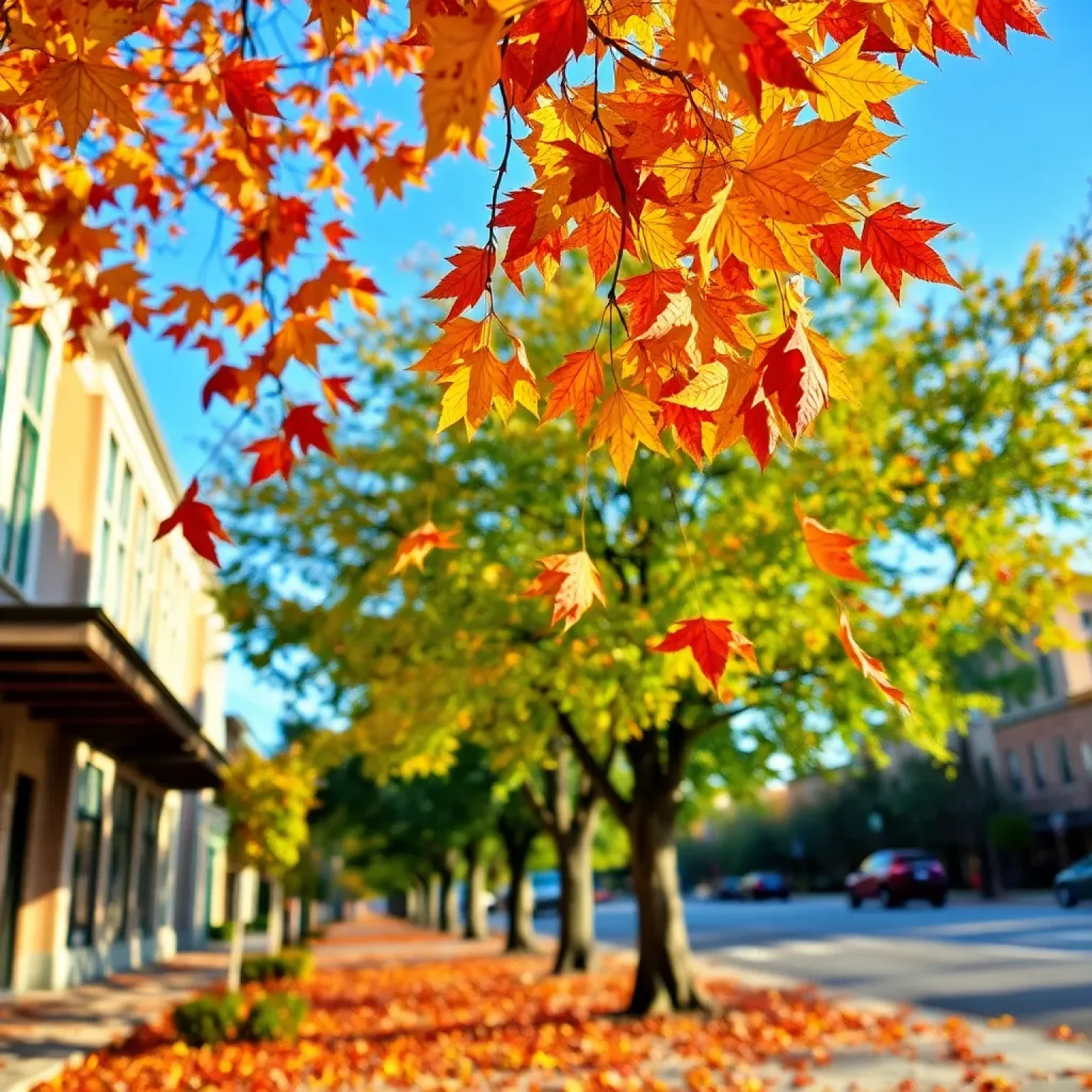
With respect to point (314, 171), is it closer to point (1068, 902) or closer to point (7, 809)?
point (7, 809)

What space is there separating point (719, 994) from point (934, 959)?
4550mm

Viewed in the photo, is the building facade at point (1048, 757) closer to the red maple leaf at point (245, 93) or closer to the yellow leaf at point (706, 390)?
the red maple leaf at point (245, 93)

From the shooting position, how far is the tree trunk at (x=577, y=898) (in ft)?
53.5

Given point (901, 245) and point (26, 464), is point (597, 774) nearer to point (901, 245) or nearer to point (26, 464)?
point (26, 464)

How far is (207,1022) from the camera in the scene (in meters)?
8.89

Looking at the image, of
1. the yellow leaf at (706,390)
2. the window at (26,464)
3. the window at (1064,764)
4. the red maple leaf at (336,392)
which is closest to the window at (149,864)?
the window at (26,464)

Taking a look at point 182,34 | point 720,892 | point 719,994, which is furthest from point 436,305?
point 720,892

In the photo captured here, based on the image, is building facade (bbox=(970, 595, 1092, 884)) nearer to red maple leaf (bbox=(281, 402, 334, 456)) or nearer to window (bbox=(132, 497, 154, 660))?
window (bbox=(132, 497, 154, 660))

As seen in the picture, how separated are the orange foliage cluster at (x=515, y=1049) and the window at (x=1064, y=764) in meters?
30.5

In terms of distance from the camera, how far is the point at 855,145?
→ 1.63 m

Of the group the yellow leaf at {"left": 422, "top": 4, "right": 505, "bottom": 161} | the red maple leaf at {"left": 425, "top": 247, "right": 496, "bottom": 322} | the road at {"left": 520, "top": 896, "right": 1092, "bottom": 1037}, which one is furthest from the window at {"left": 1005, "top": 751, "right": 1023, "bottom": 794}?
the yellow leaf at {"left": 422, "top": 4, "right": 505, "bottom": 161}

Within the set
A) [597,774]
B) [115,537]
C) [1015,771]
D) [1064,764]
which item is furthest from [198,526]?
[1015,771]

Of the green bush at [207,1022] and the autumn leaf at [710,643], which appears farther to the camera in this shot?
the green bush at [207,1022]

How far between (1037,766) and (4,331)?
3985cm
